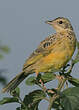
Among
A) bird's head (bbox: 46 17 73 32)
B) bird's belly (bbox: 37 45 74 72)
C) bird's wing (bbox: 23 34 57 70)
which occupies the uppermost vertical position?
bird's head (bbox: 46 17 73 32)

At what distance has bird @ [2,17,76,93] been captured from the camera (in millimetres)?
5125

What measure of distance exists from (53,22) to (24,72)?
5.61 feet

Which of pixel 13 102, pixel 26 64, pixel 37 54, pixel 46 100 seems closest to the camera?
pixel 46 100

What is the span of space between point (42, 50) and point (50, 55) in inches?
10.4

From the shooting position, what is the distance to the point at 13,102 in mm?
2713

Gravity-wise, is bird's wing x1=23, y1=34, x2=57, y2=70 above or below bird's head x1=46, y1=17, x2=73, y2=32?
below

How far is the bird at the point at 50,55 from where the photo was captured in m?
5.12

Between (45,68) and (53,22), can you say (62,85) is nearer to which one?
(45,68)

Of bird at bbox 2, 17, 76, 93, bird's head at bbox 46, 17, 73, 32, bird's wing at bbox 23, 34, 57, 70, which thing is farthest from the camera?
bird's head at bbox 46, 17, 73, 32

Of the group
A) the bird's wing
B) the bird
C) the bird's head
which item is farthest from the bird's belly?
the bird's head

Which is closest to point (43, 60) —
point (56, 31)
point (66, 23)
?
point (56, 31)

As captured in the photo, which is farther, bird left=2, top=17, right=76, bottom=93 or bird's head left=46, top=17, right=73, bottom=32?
bird's head left=46, top=17, right=73, bottom=32

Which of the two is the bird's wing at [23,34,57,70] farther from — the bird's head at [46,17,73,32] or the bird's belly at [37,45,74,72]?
the bird's head at [46,17,73,32]

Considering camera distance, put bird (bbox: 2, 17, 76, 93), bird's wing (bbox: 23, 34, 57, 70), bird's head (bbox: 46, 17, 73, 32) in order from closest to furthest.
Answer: bird (bbox: 2, 17, 76, 93), bird's wing (bbox: 23, 34, 57, 70), bird's head (bbox: 46, 17, 73, 32)
